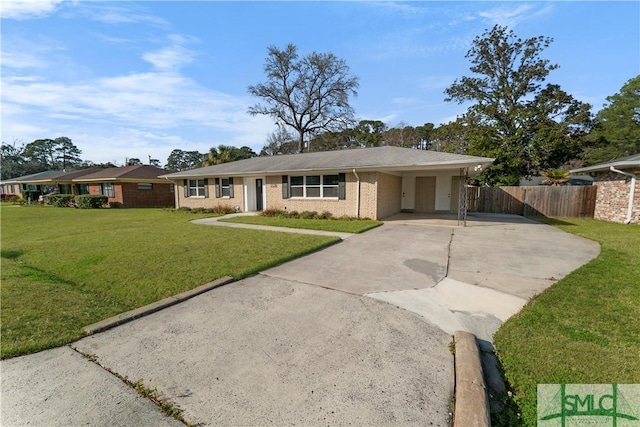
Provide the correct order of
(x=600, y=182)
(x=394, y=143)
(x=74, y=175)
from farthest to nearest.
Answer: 1. (x=394, y=143)
2. (x=74, y=175)
3. (x=600, y=182)

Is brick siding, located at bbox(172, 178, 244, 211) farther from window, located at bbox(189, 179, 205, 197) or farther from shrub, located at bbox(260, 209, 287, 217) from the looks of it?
shrub, located at bbox(260, 209, 287, 217)

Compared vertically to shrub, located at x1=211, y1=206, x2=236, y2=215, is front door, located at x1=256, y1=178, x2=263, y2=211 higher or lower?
higher

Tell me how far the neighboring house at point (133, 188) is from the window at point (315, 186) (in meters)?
16.7

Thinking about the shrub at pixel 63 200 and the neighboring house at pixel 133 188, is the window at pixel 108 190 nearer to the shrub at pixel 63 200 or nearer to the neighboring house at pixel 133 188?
the neighboring house at pixel 133 188

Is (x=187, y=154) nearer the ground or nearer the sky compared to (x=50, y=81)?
nearer the sky

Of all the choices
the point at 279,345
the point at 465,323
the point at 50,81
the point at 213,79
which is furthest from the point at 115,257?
the point at 213,79

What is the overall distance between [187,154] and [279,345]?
90.0 meters

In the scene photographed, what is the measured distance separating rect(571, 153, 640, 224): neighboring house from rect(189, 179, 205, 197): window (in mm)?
22025

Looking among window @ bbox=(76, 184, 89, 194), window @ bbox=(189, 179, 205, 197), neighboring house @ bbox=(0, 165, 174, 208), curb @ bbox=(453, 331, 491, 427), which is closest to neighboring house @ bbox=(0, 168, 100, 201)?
neighboring house @ bbox=(0, 165, 174, 208)

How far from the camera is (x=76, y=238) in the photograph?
921cm

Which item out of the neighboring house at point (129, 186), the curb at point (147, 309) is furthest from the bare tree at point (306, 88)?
the curb at point (147, 309)

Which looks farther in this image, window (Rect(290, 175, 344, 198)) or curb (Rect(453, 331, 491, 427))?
window (Rect(290, 175, 344, 198))

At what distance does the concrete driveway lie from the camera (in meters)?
2.05

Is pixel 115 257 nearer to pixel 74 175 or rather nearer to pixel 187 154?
pixel 74 175
